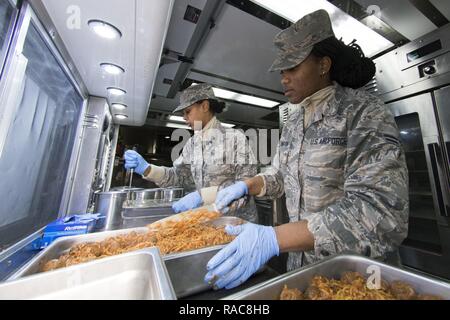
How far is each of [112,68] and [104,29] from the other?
59cm

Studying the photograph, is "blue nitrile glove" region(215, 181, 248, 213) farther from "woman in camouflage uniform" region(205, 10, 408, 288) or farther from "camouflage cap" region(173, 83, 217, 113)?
"camouflage cap" region(173, 83, 217, 113)

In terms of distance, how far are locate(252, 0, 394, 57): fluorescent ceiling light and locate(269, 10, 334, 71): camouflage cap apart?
1.27 ft

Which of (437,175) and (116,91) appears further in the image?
(116,91)

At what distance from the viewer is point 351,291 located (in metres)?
0.62

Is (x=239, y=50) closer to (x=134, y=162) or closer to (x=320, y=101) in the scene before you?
(x=320, y=101)

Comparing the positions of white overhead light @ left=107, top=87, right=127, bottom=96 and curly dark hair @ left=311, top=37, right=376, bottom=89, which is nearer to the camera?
curly dark hair @ left=311, top=37, right=376, bottom=89

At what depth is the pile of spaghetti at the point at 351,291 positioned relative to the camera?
1.93 feet

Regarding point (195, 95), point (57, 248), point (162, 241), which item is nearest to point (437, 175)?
point (162, 241)

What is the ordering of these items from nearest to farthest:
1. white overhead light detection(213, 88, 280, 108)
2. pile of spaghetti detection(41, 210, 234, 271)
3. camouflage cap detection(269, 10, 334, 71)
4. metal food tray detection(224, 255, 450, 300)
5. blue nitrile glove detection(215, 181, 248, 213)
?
1. metal food tray detection(224, 255, 450, 300)
2. pile of spaghetti detection(41, 210, 234, 271)
3. camouflage cap detection(269, 10, 334, 71)
4. blue nitrile glove detection(215, 181, 248, 213)
5. white overhead light detection(213, 88, 280, 108)

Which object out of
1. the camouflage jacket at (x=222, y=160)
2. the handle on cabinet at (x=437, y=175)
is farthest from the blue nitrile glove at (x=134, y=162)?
the handle on cabinet at (x=437, y=175)

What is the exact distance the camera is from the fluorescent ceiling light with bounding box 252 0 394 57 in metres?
1.58

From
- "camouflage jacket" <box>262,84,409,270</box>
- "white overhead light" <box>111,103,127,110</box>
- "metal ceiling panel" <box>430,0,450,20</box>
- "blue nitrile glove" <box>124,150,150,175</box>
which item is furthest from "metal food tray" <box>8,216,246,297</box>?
"metal ceiling panel" <box>430,0,450,20</box>
